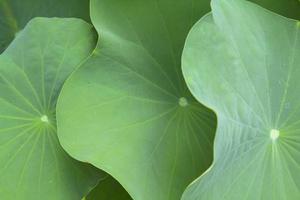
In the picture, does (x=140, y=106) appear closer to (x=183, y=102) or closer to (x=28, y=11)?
(x=183, y=102)

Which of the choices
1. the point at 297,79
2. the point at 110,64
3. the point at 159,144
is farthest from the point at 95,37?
the point at 297,79

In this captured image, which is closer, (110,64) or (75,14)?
(110,64)

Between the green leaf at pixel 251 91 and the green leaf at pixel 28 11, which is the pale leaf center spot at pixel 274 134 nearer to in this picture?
the green leaf at pixel 251 91

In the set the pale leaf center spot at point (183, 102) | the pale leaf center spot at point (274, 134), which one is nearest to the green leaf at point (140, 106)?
the pale leaf center spot at point (183, 102)

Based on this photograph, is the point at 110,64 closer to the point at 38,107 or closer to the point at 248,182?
the point at 38,107

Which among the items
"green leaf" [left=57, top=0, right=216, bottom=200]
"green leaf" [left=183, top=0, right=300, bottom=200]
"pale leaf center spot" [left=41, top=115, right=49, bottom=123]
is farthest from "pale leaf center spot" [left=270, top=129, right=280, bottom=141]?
"pale leaf center spot" [left=41, top=115, right=49, bottom=123]

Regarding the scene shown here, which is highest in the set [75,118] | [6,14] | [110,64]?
[6,14]
